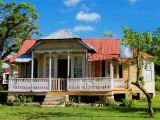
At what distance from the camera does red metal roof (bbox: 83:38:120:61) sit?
33438mm

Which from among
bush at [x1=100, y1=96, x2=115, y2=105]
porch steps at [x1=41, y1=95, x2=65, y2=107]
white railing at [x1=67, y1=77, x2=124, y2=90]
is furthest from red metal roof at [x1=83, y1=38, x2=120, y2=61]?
porch steps at [x1=41, y1=95, x2=65, y2=107]

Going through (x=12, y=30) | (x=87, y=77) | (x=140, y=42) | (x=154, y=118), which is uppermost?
(x=12, y=30)

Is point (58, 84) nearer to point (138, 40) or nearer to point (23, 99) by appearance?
point (23, 99)

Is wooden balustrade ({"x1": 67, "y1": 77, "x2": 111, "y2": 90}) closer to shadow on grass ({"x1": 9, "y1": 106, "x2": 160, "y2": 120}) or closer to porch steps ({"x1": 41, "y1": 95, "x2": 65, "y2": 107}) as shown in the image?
porch steps ({"x1": 41, "y1": 95, "x2": 65, "y2": 107})

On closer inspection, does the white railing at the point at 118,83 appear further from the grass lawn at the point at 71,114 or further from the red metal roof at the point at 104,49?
the grass lawn at the point at 71,114

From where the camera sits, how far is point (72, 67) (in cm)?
3425

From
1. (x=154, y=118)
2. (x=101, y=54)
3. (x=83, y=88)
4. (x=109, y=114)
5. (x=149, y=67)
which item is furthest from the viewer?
(x=149, y=67)

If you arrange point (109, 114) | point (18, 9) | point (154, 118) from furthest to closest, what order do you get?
point (18, 9) → point (109, 114) → point (154, 118)

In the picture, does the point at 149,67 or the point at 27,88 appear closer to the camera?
the point at 27,88

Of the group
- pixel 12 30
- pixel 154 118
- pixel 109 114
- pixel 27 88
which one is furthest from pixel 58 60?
pixel 12 30

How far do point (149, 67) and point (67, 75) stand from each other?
942 centimetres

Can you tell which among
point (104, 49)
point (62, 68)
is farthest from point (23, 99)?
point (104, 49)

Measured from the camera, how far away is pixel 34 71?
3575 centimetres

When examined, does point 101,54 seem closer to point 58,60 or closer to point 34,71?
point 58,60
